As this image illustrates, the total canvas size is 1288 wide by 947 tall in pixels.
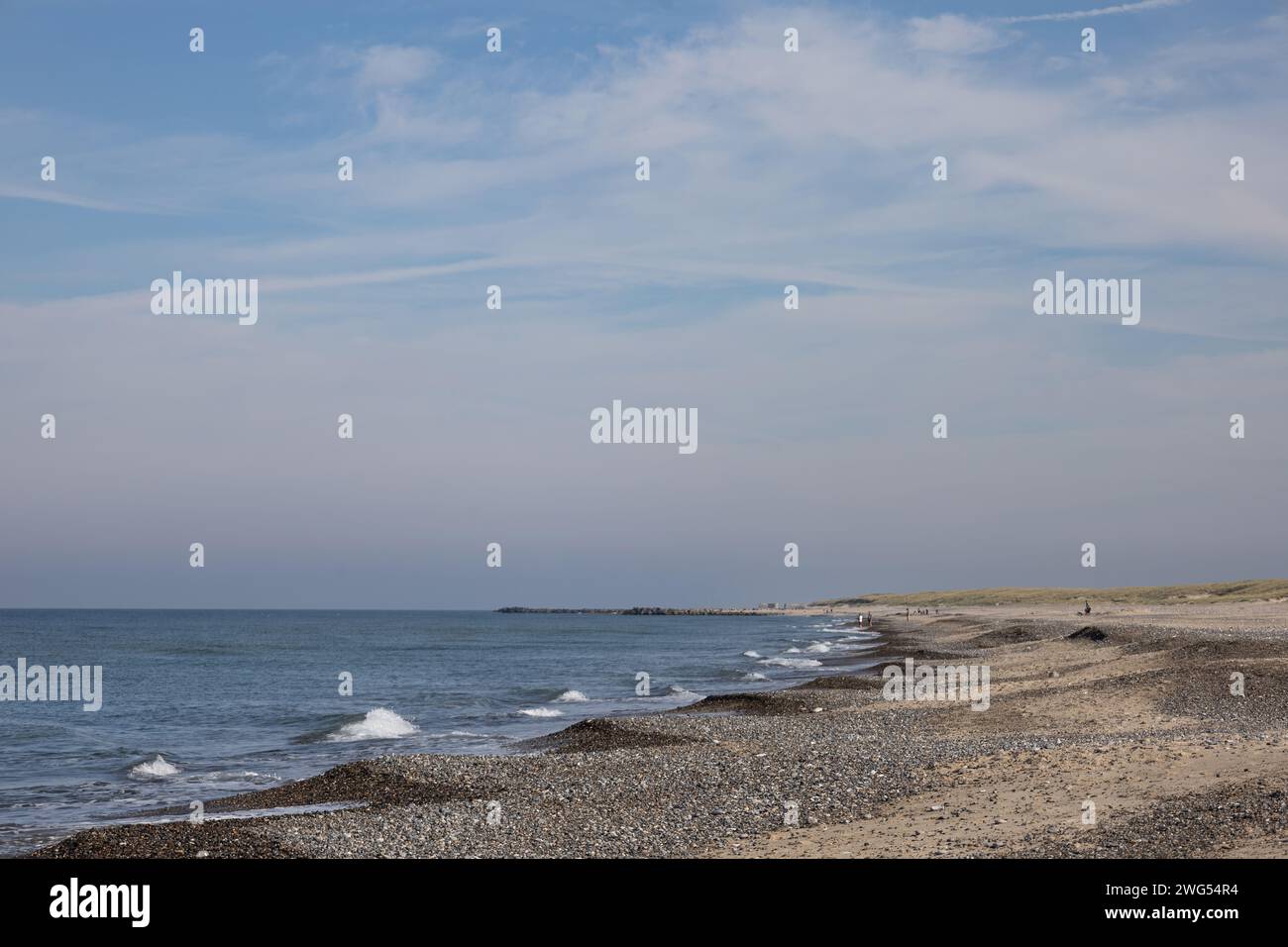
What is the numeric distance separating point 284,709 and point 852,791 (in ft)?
127

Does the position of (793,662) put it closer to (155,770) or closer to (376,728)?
(376,728)

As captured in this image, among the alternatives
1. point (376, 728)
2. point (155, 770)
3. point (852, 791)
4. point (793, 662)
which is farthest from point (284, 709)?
point (793, 662)

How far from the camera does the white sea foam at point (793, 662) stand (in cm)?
7725

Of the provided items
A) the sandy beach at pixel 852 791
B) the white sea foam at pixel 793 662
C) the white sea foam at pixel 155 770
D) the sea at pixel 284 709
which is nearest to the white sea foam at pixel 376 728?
the sea at pixel 284 709

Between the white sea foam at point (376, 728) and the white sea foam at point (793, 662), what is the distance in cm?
3996

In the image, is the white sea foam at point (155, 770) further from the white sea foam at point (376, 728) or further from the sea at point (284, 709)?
the white sea foam at point (376, 728)

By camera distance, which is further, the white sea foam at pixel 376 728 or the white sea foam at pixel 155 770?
the white sea foam at pixel 376 728
